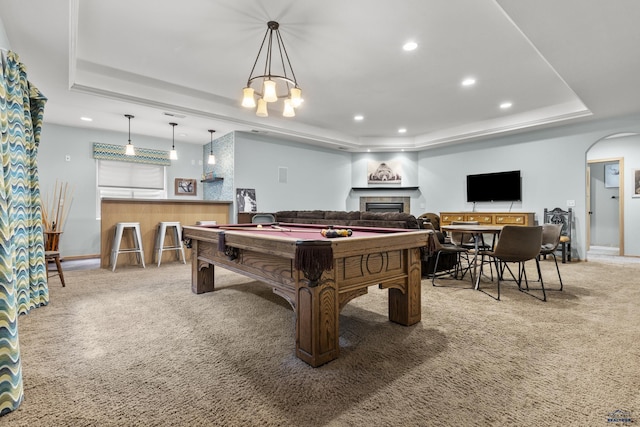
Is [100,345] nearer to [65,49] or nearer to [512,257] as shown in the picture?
[65,49]

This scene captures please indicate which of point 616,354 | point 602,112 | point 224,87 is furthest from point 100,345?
point 602,112

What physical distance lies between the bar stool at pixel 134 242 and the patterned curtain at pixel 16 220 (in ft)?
5.72

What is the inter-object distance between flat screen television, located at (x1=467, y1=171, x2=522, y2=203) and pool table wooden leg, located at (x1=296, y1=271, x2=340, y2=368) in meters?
6.17

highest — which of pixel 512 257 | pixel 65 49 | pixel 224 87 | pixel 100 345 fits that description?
pixel 224 87

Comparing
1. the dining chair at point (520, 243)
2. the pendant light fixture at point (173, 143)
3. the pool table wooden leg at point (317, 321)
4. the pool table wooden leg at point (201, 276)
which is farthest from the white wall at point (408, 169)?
the pool table wooden leg at point (317, 321)

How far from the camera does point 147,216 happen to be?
5211mm

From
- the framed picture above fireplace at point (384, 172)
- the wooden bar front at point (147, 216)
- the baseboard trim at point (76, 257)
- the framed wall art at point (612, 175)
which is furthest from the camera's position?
the framed picture above fireplace at point (384, 172)

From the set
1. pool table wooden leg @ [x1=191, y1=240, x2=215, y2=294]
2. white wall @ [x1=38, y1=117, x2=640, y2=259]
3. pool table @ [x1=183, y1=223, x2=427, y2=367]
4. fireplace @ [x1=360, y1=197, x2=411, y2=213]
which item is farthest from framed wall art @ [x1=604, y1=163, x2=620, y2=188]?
pool table wooden leg @ [x1=191, y1=240, x2=215, y2=294]

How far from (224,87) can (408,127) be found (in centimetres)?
425

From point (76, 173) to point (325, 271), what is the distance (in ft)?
21.0

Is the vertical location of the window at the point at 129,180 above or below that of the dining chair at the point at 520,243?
above

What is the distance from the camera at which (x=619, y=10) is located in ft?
8.25

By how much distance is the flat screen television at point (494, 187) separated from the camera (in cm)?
647

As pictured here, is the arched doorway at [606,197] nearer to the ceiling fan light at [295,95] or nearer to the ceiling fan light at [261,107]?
the ceiling fan light at [295,95]
